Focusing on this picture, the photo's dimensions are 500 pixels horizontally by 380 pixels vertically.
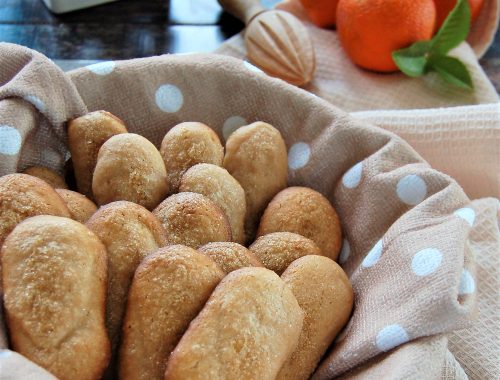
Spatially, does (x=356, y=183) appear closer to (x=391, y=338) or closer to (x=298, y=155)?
(x=298, y=155)

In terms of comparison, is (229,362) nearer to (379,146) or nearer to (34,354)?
(34,354)

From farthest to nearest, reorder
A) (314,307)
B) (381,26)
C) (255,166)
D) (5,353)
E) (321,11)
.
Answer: (321,11) → (381,26) → (255,166) → (314,307) → (5,353)

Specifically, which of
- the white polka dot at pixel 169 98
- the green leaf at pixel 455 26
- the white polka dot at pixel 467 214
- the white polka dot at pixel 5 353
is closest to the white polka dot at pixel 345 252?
the white polka dot at pixel 467 214

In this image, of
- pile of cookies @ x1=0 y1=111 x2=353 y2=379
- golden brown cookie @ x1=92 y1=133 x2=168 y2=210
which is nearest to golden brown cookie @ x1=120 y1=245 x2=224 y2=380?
pile of cookies @ x1=0 y1=111 x2=353 y2=379

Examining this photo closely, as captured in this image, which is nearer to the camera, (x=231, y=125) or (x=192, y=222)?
(x=192, y=222)

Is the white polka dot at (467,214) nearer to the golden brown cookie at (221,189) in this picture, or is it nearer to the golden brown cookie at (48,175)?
the golden brown cookie at (221,189)

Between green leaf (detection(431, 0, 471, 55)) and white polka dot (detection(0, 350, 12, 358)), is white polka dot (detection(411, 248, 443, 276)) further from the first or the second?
green leaf (detection(431, 0, 471, 55))

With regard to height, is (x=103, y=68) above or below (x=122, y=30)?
above

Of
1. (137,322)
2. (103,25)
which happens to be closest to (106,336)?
(137,322)

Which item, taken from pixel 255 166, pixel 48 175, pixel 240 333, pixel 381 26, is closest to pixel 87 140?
pixel 48 175
